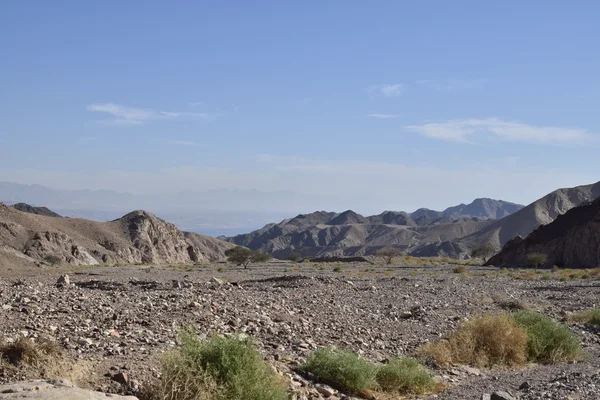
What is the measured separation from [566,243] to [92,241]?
66.6 m

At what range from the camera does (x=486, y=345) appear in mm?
15078

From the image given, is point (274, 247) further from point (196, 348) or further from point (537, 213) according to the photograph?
point (196, 348)

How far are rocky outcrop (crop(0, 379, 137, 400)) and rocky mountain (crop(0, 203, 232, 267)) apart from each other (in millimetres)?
60914

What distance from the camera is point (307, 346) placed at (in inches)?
533

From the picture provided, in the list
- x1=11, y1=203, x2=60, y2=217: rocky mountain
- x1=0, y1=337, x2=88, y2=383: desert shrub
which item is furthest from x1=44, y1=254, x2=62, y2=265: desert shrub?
x1=0, y1=337, x2=88, y2=383: desert shrub

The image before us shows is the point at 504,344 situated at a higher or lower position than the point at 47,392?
lower

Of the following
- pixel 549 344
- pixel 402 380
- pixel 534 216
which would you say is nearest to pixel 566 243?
pixel 549 344

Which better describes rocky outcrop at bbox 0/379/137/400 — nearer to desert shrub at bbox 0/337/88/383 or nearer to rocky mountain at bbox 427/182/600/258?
desert shrub at bbox 0/337/88/383

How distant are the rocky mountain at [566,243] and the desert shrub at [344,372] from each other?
191ft

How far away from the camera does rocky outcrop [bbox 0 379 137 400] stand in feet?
23.6

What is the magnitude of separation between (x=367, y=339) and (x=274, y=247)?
593 feet

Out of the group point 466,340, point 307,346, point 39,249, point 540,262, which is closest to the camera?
point 307,346

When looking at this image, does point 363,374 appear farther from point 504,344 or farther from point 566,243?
point 566,243

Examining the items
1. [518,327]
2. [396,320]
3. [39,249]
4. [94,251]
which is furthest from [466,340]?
[94,251]
